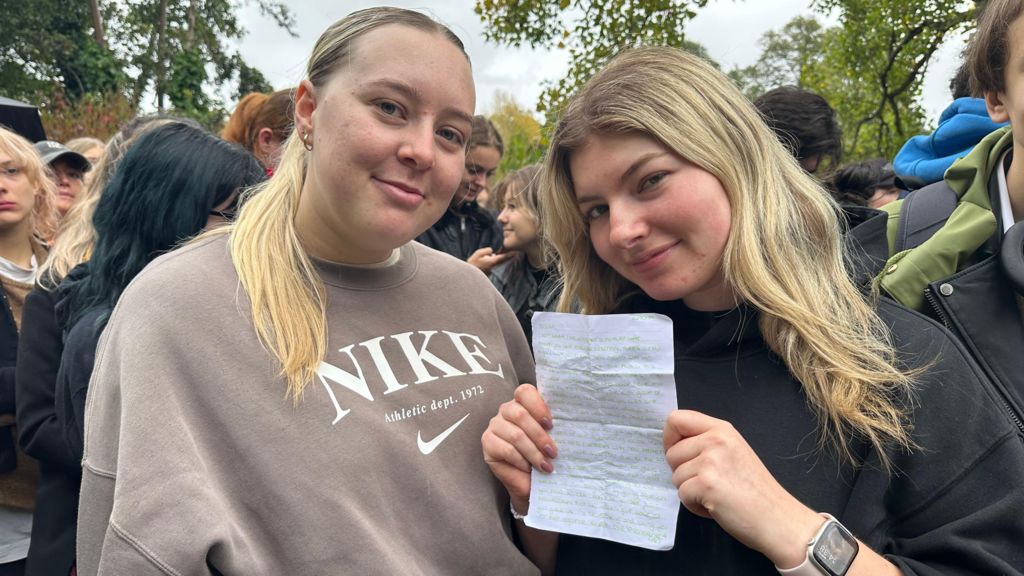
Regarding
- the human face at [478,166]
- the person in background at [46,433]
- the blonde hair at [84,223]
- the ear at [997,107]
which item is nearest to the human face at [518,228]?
the human face at [478,166]

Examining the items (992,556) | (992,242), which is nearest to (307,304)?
(992,556)

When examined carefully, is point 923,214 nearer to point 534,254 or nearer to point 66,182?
point 534,254

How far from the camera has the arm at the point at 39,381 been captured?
246cm

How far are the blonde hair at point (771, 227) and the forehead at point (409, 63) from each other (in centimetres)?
31

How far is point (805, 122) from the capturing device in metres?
3.38

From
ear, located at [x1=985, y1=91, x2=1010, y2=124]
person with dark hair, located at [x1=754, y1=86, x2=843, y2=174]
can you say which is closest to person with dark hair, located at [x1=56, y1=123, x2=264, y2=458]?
ear, located at [x1=985, y1=91, x2=1010, y2=124]

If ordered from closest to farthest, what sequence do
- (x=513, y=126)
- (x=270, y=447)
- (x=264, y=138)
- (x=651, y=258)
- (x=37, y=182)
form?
(x=270, y=447)
(x=651, y=258)
(x=37, y=182)
(x=264, y=138)
(x=513, y=126)

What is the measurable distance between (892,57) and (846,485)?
32.2ft

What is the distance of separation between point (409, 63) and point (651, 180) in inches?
23.7

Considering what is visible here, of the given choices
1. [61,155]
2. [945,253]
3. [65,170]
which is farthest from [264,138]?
[945,253]

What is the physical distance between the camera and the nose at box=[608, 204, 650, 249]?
160cm

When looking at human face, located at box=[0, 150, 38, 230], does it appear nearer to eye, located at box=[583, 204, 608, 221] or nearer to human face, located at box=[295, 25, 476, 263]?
human face, located at box=[295, 25, 476, 263]

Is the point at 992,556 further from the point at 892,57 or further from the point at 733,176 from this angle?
the point at 892,57

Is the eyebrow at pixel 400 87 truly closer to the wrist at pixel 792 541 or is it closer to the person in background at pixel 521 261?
the wrist at pixel 792 541
